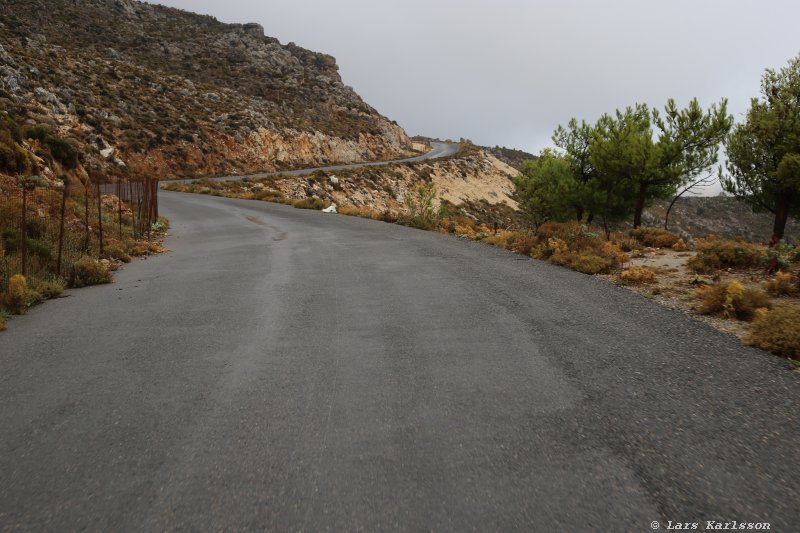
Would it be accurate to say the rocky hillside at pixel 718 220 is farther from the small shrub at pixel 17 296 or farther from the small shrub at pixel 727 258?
the small shrub at pixel 17 296

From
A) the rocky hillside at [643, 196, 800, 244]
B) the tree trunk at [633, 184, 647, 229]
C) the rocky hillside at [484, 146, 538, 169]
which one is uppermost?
the rocky hillside at [484, 146, 538, 169]

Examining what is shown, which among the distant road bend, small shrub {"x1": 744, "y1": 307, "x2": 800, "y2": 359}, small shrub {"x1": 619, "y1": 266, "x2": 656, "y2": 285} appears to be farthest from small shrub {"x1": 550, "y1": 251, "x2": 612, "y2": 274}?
small shrub {"x1": 744, "y1": 307, "x2": 800, "y2": 359}

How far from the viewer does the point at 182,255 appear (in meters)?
11.6

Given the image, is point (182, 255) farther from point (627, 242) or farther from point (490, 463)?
point (627, 242)

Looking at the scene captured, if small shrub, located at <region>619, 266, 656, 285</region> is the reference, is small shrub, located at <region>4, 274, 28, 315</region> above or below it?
below

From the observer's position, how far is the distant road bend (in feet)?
8.29

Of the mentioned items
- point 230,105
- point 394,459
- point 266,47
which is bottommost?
point 394,459

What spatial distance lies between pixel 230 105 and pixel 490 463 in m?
56.3

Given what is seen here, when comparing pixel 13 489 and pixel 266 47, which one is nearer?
pixel 13 489

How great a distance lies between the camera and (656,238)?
1349 cm

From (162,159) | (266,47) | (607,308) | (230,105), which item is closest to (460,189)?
(230,105)

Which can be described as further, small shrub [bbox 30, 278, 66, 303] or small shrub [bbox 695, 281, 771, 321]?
small shrub [bbox 30, 278, 66, 303]

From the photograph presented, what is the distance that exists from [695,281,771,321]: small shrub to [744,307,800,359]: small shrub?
0.81 meters

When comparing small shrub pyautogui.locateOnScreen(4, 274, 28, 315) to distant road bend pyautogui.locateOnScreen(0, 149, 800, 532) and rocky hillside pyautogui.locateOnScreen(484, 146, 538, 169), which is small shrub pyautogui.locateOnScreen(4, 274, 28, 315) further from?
rocky hillside pyautogui.locateOnScreen(484, 146, 538, 169)
